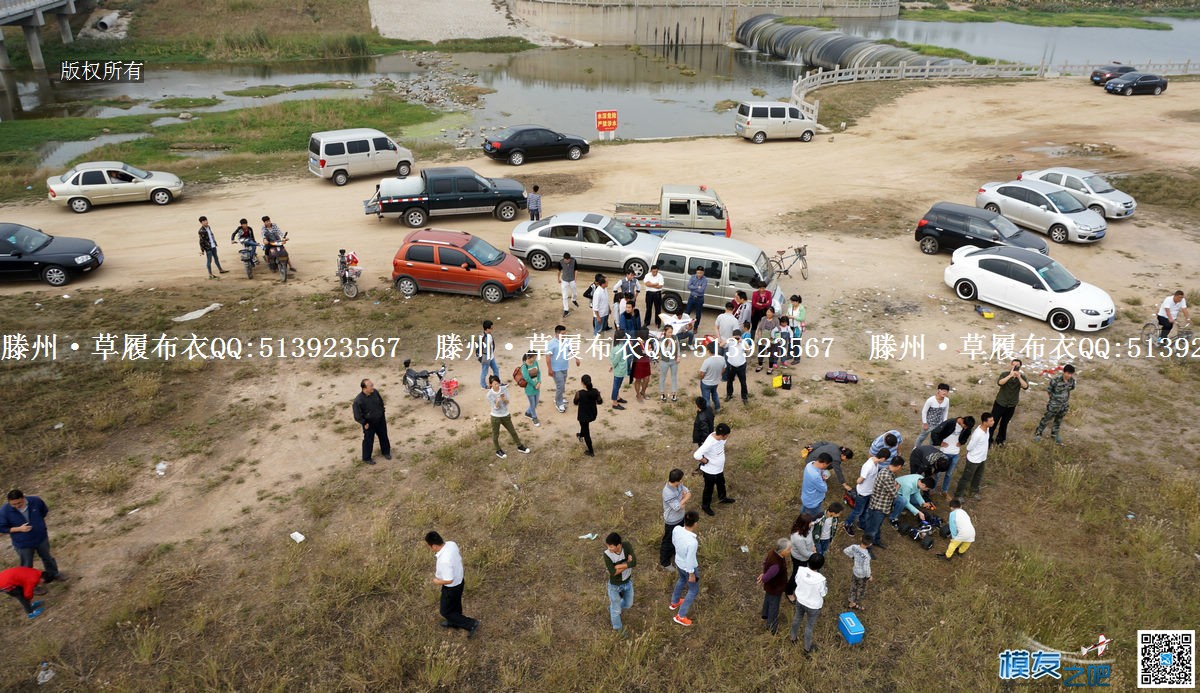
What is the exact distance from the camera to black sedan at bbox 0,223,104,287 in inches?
705

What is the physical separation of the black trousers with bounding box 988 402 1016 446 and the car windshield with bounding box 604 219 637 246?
32.6 ft

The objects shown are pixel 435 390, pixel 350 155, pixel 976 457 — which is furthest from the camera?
pixel 350 155

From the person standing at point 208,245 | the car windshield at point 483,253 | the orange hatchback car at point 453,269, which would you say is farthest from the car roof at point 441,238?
the person standing at point 208,245

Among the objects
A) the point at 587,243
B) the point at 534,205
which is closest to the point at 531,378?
the point at 587,243

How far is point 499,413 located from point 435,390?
284 centimetres

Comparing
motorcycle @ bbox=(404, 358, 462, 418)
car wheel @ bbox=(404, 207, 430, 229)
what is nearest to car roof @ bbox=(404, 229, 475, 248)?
car wheel @ bbox=(404, 207, 430, 229)

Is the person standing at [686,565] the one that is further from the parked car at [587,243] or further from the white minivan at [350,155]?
the white minivan at [350,155]

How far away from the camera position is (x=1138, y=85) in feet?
129

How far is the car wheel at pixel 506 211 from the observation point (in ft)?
73.9

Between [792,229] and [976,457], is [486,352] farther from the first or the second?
[792,229]

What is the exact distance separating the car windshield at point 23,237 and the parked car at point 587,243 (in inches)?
492

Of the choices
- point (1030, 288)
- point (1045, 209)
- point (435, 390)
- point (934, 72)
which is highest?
point (934, 72)

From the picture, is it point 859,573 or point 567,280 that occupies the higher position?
point 567,280

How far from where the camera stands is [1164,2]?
329ft
